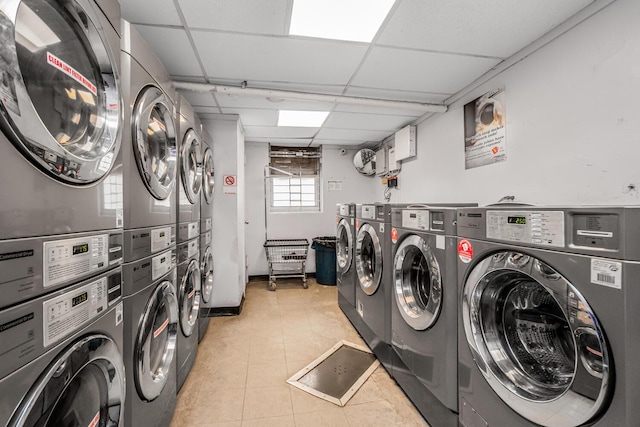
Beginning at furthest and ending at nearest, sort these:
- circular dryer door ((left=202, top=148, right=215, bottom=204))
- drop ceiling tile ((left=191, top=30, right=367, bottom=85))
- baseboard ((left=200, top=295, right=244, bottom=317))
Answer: baseboard ((left=200, top=295, right=244, bottom=317)) < circular dryer door ((left=202, top=148, right=215, bottom=204)) < drop ceiling tile ((left=191, top=30, right=367, bottom=85))

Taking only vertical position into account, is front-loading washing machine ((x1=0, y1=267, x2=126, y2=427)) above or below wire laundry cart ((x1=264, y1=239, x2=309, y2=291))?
above


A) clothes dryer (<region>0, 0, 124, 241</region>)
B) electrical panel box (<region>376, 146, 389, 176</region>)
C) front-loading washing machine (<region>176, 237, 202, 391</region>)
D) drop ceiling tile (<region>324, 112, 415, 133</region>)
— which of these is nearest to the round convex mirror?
electrical panel box (<region>376, 146, 389, 176</region>)

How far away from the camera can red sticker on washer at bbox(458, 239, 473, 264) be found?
1.23 m

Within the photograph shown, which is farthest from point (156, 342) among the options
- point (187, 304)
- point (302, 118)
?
point (302, 118)

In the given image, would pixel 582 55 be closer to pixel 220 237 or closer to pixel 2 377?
pixel 2 377

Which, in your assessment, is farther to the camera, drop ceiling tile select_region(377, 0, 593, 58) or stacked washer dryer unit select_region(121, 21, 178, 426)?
drop ceiling tile select_region(377, 0, 593, 58)

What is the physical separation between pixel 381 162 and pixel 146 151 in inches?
139

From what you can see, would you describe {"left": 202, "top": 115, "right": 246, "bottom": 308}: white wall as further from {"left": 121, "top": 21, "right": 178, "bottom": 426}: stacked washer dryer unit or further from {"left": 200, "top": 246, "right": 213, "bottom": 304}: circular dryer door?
{"left": 121, "top": 21, "right": 178, "bottom": 426}: stacked washer dryer unit

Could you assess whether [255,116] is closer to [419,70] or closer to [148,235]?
[419,70]

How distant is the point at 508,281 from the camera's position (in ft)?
3.79

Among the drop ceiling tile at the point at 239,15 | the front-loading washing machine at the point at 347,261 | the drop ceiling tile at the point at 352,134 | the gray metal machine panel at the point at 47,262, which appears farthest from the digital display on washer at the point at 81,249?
the drop ceiling tile at the point at 352,134

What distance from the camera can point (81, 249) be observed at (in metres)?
0.80

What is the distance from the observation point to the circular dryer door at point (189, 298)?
1845 millimetres

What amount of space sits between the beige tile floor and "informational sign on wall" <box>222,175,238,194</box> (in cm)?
147
